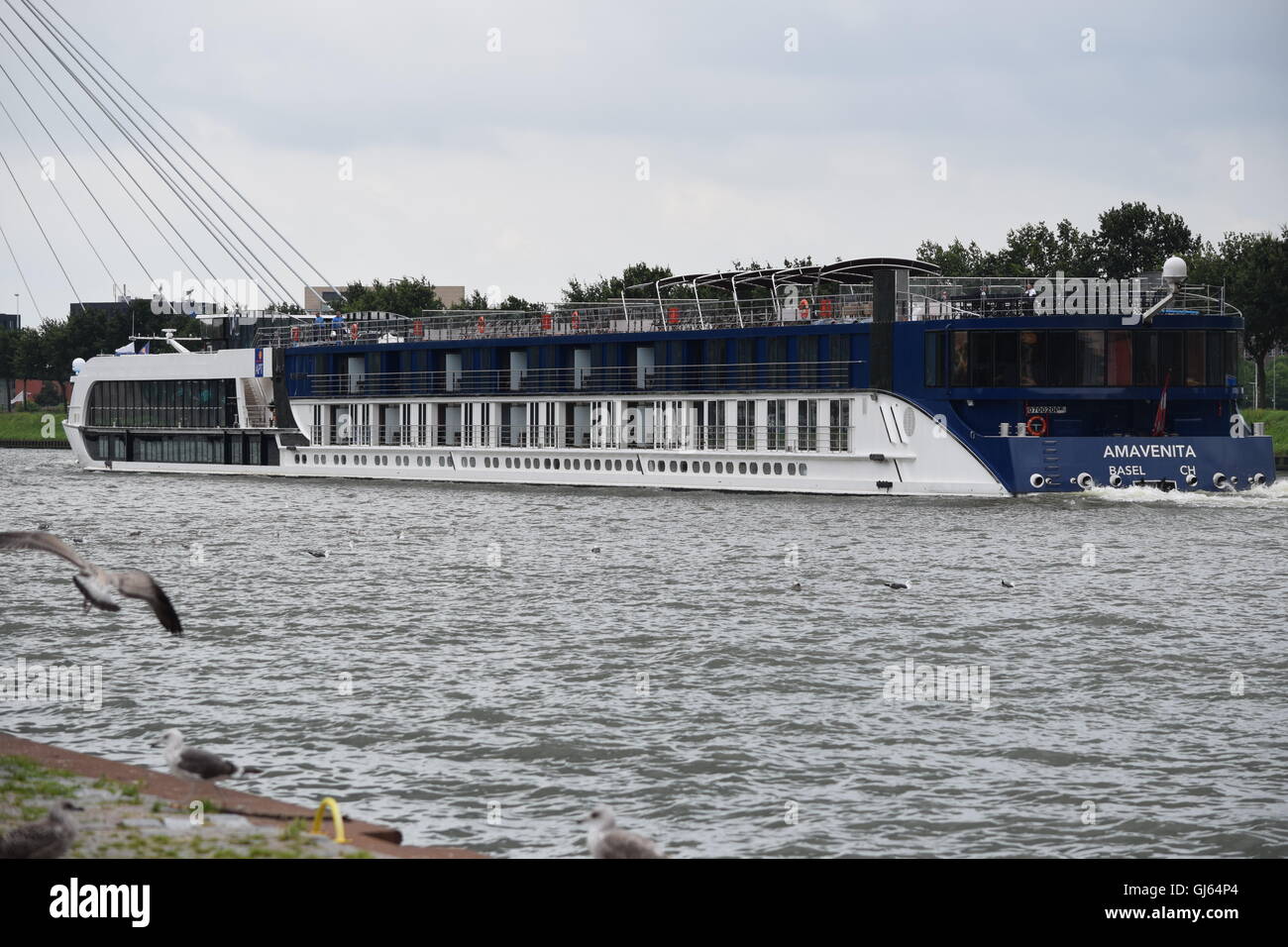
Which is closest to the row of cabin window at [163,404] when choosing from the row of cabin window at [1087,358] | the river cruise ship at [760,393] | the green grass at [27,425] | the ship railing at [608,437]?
the river cruise ship at [760,393]

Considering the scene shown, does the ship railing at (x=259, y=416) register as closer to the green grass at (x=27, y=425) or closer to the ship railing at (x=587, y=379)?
the ship railing at (x=587, y=379)

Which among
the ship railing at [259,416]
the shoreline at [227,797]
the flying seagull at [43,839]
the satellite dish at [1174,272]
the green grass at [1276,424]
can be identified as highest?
the satellite dish at [1174,272]

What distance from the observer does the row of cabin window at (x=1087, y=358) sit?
52.9m

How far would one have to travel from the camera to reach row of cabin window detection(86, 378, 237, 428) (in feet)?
271

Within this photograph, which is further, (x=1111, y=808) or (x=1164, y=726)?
(x=1164, y=726)

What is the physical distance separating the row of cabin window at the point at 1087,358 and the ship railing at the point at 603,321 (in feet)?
19.9

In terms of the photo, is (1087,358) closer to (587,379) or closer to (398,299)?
(587,379)

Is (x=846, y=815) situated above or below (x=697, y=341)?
below

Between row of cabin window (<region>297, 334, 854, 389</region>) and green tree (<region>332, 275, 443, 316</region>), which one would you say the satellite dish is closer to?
row of cabin window (<region>297, 334, 854, 389</region>)

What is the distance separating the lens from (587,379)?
6856cm
